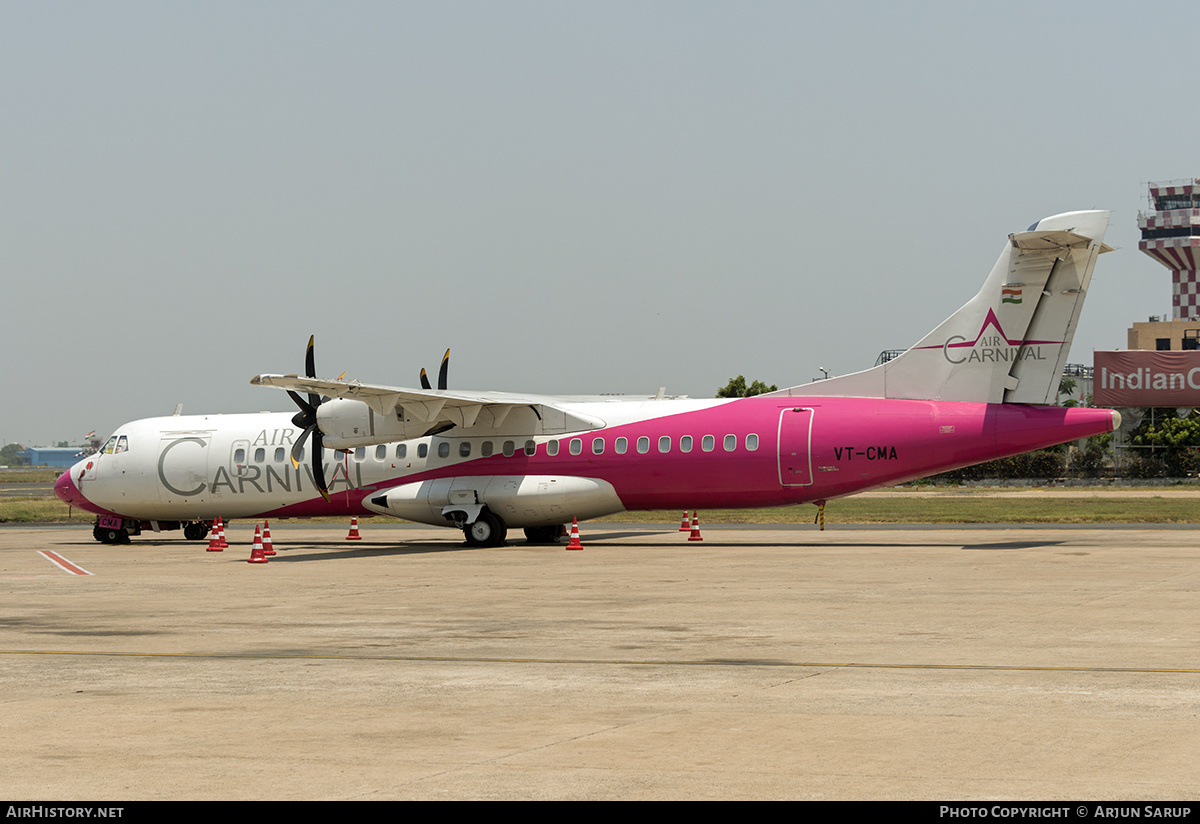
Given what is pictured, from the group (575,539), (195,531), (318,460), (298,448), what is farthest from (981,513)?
(195,531)

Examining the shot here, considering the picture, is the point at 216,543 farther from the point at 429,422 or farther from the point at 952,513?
the point at 952,513

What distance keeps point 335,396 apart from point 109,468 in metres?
9.05

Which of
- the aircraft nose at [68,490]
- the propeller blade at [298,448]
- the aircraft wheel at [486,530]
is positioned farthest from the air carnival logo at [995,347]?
the aircraft nose at [68,490]

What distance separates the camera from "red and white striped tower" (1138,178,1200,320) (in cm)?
12494

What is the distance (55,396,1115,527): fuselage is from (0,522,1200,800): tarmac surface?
4.99 metres

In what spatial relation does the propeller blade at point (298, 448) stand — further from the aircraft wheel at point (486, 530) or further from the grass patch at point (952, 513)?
the grass patch at point (952, 513)

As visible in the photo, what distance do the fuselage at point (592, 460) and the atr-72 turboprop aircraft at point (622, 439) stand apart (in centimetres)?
4

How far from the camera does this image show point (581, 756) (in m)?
7.53

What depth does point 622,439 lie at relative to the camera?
29.0m

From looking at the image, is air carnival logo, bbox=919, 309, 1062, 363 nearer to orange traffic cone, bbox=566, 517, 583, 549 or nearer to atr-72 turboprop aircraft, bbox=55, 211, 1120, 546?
atr-72 turboprop aircraft, bbox=55, 211, 1120, 546

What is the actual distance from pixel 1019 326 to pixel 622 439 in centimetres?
941

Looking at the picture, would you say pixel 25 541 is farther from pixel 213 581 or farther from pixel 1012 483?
pixel 1012 483

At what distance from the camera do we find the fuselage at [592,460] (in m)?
26.3

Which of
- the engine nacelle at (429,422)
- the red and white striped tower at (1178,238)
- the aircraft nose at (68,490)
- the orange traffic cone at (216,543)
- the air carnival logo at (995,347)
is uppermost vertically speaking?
the red and white striped tower at (1178,238)
